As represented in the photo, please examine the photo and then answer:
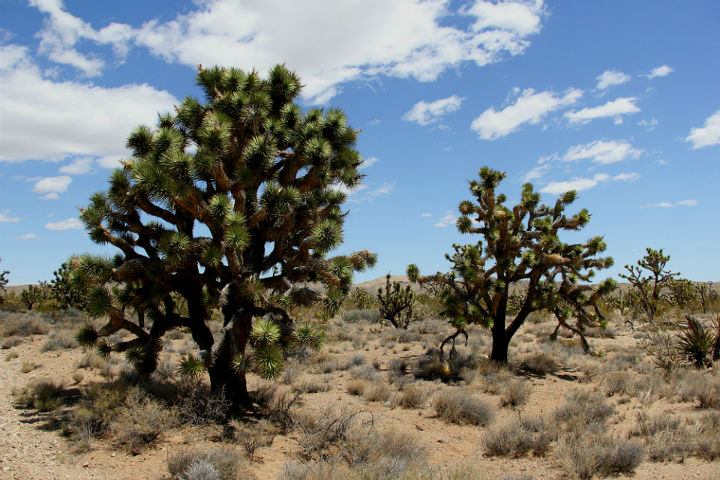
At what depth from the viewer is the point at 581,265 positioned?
1353cm

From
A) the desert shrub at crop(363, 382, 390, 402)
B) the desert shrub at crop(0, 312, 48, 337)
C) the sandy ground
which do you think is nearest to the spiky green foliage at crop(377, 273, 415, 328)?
the sandy ground

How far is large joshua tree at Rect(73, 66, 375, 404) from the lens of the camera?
23.1 feet

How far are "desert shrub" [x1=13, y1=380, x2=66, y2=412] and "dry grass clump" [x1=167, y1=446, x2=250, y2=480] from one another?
3.70 metres

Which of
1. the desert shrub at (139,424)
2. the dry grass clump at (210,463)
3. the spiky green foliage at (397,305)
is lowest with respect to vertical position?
the dry grass clump at (210,463)

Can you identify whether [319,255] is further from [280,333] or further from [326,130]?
[326,130]

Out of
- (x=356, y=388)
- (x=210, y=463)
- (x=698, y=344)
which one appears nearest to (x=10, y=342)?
(x=356, y=388)

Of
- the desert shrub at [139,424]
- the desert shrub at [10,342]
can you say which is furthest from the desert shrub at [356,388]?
the desert shrub at [10,342]

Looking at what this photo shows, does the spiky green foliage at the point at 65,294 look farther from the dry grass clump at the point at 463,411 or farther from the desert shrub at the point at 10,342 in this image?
the dry grass clump at the point at 463,411

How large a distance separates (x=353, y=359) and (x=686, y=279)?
2431 cm

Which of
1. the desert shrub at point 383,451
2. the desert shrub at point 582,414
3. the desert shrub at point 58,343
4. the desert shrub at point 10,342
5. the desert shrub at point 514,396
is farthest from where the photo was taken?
the desert shrub at point 10,342

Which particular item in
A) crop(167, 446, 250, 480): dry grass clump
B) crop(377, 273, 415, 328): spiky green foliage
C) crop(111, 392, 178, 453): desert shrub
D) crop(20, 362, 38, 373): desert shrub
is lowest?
crop(167, 446, 250, 480): dry grass clump

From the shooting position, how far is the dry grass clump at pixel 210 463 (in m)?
5.30

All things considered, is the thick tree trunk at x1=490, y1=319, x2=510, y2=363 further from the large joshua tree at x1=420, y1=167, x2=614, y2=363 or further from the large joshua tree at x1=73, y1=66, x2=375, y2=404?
the large joshua tree at x1=73, y1=66, x2=375, y2=404

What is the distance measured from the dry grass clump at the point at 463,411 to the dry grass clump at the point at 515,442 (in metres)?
1.31
